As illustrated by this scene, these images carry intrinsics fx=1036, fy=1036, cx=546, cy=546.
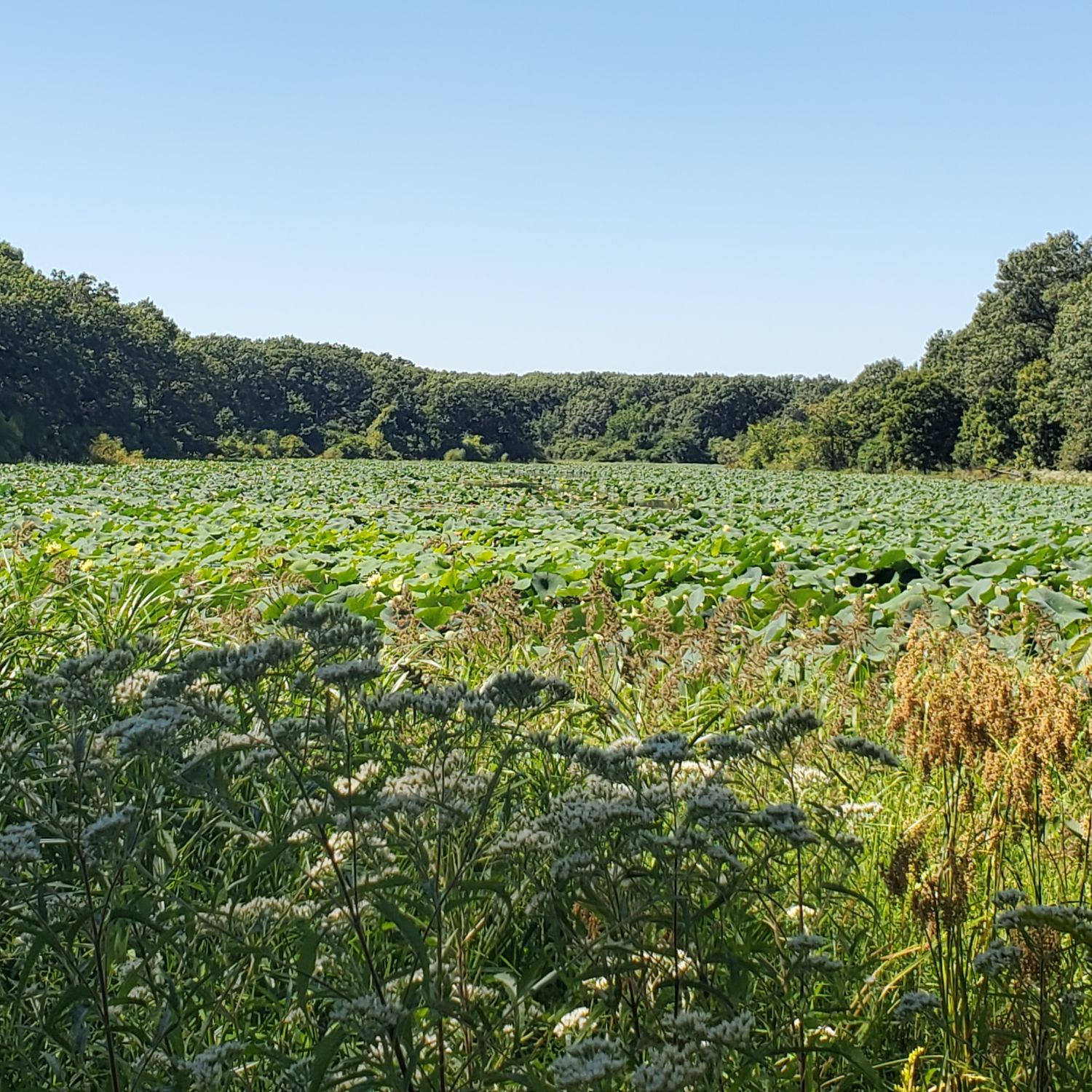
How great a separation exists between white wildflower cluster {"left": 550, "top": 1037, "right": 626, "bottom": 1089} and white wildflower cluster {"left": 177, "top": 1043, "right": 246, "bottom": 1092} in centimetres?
48

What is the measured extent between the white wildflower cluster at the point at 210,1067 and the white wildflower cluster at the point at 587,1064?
19.0 inches

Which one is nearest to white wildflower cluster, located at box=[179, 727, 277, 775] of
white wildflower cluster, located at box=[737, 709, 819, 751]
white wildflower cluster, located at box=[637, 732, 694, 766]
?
white wildflower cluster, located at box=[637, 732, 694, 766]

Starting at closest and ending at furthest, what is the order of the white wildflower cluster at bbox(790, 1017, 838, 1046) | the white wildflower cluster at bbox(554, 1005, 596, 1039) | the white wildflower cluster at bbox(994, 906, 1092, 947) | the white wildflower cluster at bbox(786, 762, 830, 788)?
the white wildflower cluster at bbox(994, 906, 1092, 947), the white wildflower cluster at bbox(554, 1005, 596, 1039), the white wildflower cluster at bbox(790, 1017, 838, 1046), the white wildflower cluster at bbox(786, 762, 830, 788)

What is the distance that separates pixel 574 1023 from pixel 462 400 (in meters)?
88.8

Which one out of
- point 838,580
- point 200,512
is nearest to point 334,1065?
point 838,580

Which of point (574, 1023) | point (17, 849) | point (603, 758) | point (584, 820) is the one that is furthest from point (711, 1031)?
point (17, 849)

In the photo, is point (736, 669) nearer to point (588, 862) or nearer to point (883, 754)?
point (883, 754)

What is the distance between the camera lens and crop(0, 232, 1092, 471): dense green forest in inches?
1984

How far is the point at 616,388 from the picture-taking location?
106 m

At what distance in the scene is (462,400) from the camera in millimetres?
89250

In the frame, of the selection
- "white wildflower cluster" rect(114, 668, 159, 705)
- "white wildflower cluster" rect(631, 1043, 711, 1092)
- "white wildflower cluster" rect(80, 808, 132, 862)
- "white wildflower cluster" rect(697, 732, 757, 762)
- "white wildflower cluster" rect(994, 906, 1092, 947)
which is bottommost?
"white wildflower cluster" rect(631, 1043, 711, 1092)

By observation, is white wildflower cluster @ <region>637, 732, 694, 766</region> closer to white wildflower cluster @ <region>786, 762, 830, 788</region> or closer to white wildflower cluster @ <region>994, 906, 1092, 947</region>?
white wildflower cluster @ <region>994, 906, 1092, 947</region>

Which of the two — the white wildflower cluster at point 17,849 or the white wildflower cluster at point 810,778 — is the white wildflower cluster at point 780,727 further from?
the white wildflower cluster at point 17,849

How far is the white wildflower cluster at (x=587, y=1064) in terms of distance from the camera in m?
1.16
